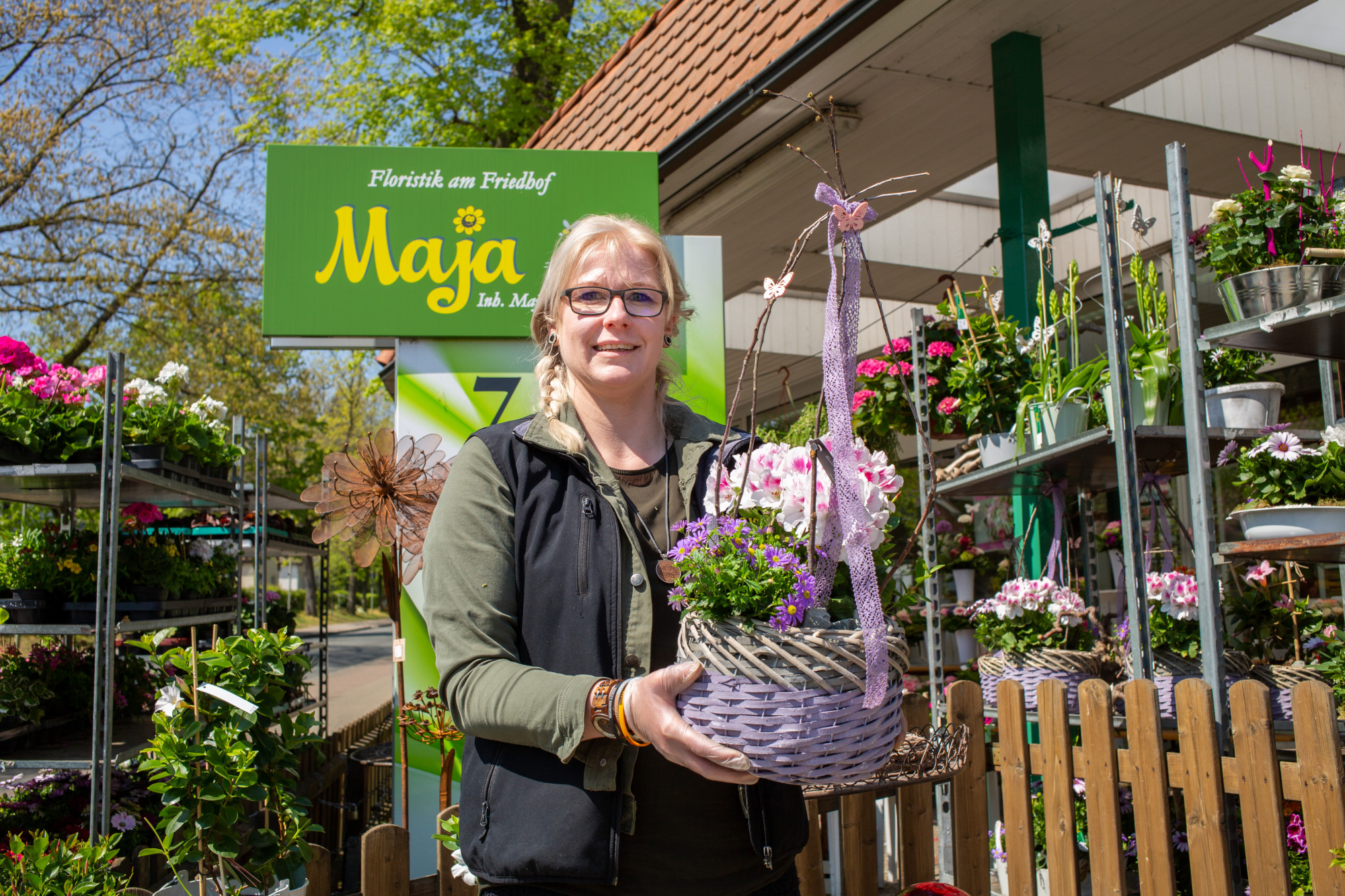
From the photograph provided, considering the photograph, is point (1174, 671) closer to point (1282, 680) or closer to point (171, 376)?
point (1282, 680)

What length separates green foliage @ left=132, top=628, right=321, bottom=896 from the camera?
2305mm

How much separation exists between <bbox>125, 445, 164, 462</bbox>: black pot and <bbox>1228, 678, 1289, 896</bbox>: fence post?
12.4 feet

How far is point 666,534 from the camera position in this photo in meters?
1.54

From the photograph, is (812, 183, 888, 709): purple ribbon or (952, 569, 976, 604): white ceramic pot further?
(952, 569, 976, 604): white ceramic pot

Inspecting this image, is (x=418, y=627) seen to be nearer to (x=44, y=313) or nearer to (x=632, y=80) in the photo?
(x=632, y=80)

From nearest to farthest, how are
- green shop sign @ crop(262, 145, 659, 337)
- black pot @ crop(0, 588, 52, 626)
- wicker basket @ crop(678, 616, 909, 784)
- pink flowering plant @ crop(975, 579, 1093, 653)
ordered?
wicker basket @ crop(678, 616, 909, 784)
green shop sign @ crop(262, 145, 659, 337)
pink flowering plant @ crop(975, 579, 1093, 653)
black pot @ crop(0, 588, 52, 626)

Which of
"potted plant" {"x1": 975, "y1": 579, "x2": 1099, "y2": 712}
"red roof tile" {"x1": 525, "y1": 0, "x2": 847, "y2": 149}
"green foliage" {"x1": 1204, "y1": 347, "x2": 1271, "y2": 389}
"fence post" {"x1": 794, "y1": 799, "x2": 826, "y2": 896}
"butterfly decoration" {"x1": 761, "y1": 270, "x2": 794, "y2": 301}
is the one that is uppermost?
"red roof tile" {"x1": 525, "y1": 0, "x2": 847, "y2": 149}

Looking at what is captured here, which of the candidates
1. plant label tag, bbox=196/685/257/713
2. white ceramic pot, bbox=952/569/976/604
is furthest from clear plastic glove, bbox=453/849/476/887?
white ceramic pot, bbox=952/569/976/604

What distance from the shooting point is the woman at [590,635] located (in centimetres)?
130

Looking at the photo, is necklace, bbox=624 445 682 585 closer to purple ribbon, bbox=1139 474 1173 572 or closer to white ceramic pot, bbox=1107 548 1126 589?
purple ribbon, bbox=1139 474 1173 572

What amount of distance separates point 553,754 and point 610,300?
0.69m

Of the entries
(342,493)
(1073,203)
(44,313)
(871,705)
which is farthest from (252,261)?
(871,705)

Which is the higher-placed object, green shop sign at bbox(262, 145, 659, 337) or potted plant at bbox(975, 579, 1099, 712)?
green shop sign at bbox(262, 145, 659, 337)

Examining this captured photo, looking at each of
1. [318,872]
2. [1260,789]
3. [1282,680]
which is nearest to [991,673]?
[1282,680]
